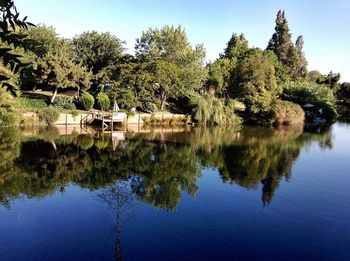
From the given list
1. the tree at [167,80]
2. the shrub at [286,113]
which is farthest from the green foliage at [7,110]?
the shrub at [286,113]

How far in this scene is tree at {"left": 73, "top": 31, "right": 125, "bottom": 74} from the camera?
208 feet

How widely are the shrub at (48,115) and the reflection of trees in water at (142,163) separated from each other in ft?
19.1

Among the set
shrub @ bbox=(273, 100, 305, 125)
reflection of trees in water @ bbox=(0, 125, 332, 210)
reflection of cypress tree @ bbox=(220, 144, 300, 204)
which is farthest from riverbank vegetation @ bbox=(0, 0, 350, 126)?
reflection of cypress tree @ bbox=(220, 144, 300, 204)

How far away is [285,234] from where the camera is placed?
52.3 feet

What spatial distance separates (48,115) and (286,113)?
3838 centimetres

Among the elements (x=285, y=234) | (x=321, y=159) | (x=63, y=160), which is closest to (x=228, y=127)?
(x=321, y=159)

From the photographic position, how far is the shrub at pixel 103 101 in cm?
4956

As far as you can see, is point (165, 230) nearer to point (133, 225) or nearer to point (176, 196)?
point (133, 225)

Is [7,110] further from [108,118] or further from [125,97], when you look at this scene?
[125,97]

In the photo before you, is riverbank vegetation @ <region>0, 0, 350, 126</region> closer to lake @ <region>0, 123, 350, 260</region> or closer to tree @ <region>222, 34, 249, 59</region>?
tree @ <region>222, 34, 249, 59</region>

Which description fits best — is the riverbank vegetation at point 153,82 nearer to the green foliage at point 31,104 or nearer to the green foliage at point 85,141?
the green foliage at point 31,104

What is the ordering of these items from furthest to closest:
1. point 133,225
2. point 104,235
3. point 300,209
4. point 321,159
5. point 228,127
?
point 228,127 < point 321,159 < point 300,209 < point 133,225 < point 104,235

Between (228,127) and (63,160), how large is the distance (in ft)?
101

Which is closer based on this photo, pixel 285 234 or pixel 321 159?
pixel 285 234
